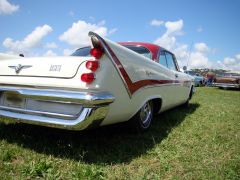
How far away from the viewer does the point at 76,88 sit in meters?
2.66

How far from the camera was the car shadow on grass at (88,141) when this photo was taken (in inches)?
116

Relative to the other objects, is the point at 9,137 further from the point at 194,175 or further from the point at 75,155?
the point at 194,175

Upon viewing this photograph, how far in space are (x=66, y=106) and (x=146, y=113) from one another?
5.44 feet

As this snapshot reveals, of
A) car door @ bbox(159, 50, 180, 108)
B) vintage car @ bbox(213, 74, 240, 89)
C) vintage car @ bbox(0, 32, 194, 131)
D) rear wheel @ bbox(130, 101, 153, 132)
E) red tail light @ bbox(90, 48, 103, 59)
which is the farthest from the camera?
vintage car @ bbox(213, 74, 240, 89)

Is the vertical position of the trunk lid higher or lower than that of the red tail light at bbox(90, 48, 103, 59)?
lower

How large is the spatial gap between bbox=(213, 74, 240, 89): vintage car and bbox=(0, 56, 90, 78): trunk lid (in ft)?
64.0

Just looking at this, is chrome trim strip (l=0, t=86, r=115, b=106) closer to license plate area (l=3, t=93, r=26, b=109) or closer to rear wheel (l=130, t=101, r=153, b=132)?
license plate area (l=3, t=93, r=26, b=109)

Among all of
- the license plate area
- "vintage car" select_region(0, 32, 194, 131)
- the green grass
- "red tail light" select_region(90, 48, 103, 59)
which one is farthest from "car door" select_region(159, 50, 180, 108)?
the license plate area

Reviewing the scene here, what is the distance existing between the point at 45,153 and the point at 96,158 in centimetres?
57

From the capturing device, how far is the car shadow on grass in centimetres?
295

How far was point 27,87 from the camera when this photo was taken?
2938 mm

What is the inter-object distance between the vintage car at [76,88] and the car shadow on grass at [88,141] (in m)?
0.37

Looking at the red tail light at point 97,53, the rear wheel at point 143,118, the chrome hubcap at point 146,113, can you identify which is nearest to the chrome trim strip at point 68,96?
the red tail light at point 97,53

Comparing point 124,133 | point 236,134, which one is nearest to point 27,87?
point 124,133
